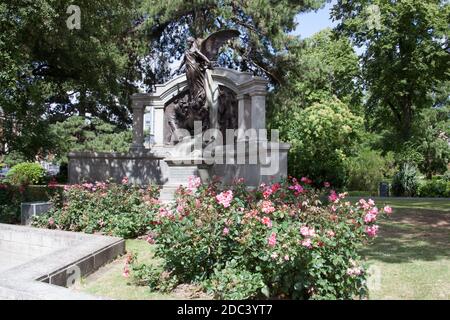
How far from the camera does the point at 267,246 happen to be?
4.09 metres

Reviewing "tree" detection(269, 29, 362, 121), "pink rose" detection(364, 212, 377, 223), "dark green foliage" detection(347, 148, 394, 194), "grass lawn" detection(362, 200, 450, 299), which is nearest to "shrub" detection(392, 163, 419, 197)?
"dark green foliage" detection(347, 148, 394, 194)

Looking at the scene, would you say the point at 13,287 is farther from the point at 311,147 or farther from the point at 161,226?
the point at 311,147

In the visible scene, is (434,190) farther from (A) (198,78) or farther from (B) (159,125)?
(B) (159,125)

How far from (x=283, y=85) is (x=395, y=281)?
59.9ft

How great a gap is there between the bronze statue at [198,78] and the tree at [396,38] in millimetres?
9580

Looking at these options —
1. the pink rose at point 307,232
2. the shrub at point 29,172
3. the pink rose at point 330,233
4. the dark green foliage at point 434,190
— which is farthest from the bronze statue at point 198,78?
the shrub at point 29,172

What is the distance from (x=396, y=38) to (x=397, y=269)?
64.2 ft

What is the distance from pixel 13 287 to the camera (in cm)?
407

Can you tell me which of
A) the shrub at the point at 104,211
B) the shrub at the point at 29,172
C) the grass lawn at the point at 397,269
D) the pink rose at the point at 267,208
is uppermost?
the shrub at the point at 29,172

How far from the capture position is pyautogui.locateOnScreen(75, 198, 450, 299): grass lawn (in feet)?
14.9

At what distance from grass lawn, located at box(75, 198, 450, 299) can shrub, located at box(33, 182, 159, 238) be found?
1.63 feet

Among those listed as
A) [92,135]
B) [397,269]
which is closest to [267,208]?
[397,269]

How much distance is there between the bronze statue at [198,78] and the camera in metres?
13.5

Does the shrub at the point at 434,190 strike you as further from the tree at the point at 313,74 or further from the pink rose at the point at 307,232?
the pink rose at the point at 307,232
